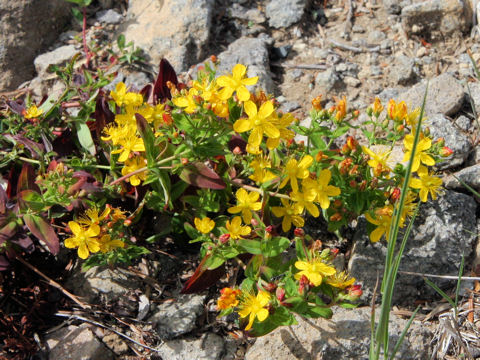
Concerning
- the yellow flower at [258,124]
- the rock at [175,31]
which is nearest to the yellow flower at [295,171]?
the yellow flower at [258,124]

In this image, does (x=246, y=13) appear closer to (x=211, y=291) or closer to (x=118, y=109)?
(x=118, y=109)

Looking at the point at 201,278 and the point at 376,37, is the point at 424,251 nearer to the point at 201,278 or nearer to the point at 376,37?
the point at 201,278

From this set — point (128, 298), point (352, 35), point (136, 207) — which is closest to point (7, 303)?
point (128, 298)

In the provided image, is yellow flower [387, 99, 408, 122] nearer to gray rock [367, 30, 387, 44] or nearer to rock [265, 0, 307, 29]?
gray rock [367, 30, 387, 44]

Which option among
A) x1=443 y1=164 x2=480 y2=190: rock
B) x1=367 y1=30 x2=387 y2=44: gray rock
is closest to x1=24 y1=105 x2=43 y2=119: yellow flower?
x1=443 y1=164 x2=480 y2=190: rock

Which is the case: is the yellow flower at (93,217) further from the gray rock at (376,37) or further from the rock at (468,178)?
the gray rock at (376,37)

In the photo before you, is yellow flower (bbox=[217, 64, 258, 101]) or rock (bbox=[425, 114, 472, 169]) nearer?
yellow flower (bbox=[217, 64, 258, 101])
